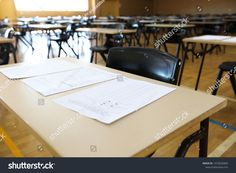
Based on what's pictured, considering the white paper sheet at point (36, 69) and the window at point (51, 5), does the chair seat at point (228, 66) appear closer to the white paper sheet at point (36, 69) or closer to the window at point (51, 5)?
the white paper sheet at point (36, 69)

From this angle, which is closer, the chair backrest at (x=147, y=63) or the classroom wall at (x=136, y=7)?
Answer: the chair backrest at (x=147, y=63)

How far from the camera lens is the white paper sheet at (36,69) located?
1.11 meters

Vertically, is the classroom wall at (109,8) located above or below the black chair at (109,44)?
above

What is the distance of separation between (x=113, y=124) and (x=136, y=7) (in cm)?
1476

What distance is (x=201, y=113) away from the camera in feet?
2.29

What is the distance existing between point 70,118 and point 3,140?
1646 mm

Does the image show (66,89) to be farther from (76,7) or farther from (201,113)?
(76,7)

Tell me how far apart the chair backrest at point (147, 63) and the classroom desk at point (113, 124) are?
0.78 ft

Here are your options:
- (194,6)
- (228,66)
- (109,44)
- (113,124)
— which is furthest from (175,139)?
(194,6)

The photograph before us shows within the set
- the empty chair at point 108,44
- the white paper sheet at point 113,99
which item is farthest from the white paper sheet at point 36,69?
the empty chair at point 108,44

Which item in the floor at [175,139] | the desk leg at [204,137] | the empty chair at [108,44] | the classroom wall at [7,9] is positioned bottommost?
the floor at [175,139]

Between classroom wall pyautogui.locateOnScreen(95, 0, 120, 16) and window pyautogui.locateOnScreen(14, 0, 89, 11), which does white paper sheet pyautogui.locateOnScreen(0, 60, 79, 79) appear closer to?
window pyautogui.locateOnScreen(14, 0, 89, 11)

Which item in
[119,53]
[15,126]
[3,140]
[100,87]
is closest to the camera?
[100,87]
